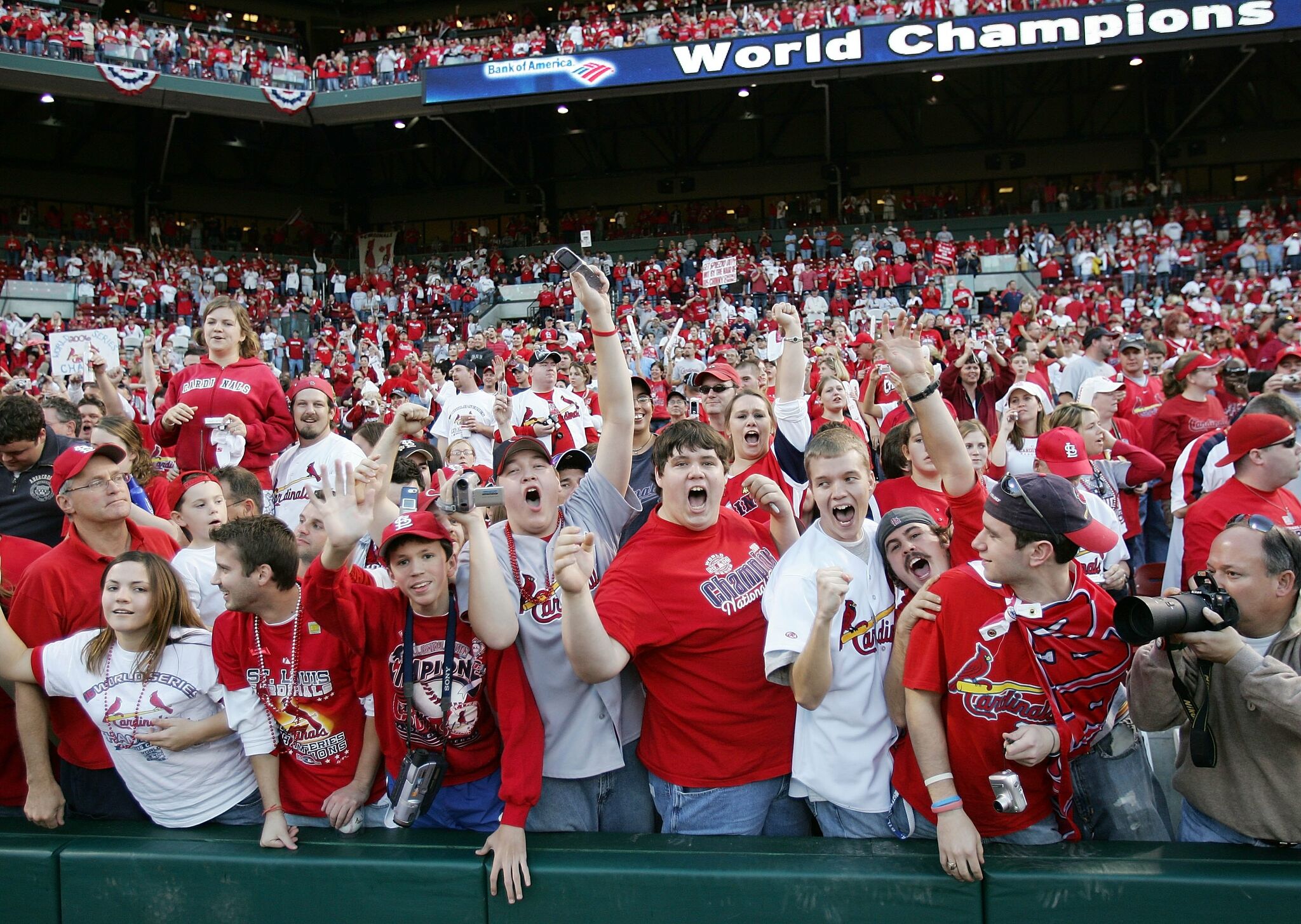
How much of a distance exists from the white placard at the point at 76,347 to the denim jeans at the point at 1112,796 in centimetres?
637

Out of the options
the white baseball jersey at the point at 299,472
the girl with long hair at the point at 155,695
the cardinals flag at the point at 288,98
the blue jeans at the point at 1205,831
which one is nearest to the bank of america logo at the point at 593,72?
the cardinals flag at the point at 288,98

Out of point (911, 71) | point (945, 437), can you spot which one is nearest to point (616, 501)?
point (945, 437)

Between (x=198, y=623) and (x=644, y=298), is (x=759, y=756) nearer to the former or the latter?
(x=198, y=623)

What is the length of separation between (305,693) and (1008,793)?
2073 millimetres

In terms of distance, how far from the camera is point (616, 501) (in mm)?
3346

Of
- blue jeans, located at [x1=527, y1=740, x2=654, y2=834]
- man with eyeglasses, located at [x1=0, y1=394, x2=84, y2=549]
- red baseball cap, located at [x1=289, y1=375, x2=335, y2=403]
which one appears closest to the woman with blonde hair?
red baseball cap, located at [x1=289, y1=375, x2=335, y2=403]

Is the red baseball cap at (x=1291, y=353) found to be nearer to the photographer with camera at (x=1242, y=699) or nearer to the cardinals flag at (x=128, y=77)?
the photographer with camera at (x=1242, y=699)

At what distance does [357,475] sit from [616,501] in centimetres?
92

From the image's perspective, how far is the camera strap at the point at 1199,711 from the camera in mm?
2359

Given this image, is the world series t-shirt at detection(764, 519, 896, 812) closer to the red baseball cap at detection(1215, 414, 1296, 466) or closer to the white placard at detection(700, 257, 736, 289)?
the red baseball cap at detection(1215, 414, 1296, 466)

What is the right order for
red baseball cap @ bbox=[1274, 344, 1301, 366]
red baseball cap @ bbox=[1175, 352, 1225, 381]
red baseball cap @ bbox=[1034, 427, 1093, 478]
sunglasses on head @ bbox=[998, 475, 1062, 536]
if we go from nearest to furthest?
sunglasses on head @ bbox=[998, 475, 1062, 536] < red baseball cap @ bbox=[1034, 427, 1093, 478] < red baseball cap @ bbox=[1175, 352, 1225, 381] < red baseball cap @ bbox=[1274, 344, 1301, 366]

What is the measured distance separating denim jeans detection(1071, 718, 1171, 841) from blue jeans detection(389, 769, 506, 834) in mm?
1683

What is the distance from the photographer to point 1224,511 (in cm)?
403

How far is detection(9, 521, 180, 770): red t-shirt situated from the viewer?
323 cm
